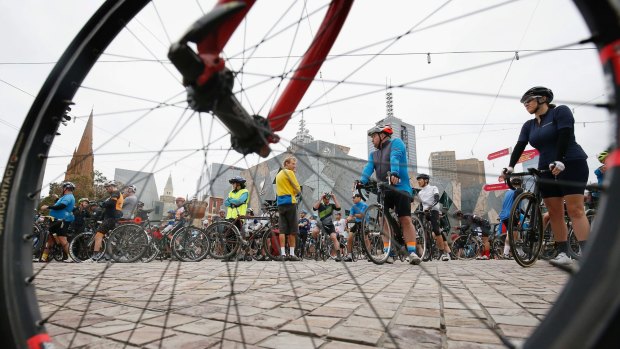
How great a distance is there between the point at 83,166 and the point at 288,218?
3.63 metres

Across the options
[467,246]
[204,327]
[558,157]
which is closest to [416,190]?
[558,157]

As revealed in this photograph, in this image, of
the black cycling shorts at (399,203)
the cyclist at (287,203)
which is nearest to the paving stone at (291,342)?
the black cycling shorts at (399,203)

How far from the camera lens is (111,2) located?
3.96ft

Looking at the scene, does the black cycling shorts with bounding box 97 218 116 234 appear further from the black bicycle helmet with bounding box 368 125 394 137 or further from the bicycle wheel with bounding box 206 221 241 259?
the black bicycle helmet with bounding box 368 125 394 137

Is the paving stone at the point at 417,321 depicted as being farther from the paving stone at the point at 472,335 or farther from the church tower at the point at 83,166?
the church tower at the point at 83,166

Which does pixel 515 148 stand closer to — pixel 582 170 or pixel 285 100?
pixel 582 170

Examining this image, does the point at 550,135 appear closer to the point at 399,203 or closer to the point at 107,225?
the point at 399,203

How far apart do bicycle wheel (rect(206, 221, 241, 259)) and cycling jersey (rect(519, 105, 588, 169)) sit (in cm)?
593

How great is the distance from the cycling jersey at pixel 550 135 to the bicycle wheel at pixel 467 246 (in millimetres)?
8950

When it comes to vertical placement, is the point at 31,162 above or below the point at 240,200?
below

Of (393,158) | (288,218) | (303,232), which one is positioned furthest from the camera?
(303,232)

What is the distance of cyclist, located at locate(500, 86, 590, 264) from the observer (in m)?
3.22

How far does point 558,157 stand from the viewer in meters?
3.27

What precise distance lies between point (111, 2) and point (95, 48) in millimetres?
182
